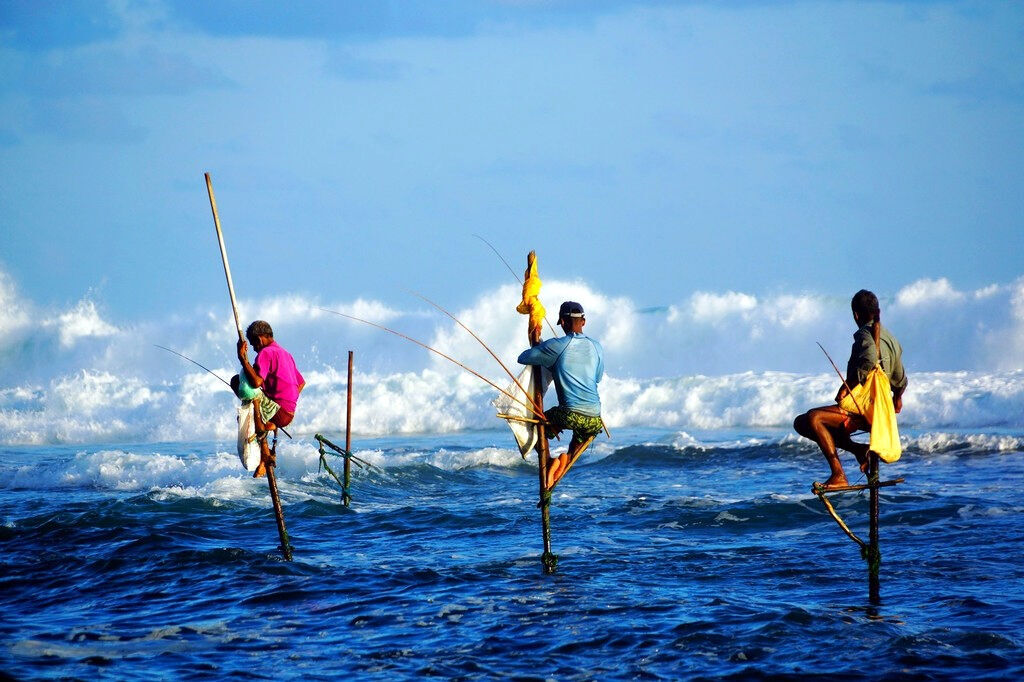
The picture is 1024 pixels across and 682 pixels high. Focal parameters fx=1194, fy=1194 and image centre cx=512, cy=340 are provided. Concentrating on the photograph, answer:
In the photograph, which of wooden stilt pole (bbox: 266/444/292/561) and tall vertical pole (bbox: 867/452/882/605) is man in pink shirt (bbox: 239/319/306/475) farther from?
tall vertical pole (bbox: 867/452/882/605)

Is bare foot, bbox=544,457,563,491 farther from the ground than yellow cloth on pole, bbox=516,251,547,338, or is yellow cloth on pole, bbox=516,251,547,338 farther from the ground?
yellow cloth on pole, bbox=516,251,547,338

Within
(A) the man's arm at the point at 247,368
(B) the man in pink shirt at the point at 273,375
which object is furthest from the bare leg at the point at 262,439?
(A) the man's arm at the point at 247,368

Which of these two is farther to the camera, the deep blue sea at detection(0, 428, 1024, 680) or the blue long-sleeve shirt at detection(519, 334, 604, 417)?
the blue long-sleeve shirt at detection(519, 334, 604, 417)

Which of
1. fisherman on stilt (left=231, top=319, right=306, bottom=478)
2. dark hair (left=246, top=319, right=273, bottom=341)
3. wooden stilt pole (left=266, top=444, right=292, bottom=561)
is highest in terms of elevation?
dark hair (left=246, top=319, right=273, bottom=341)

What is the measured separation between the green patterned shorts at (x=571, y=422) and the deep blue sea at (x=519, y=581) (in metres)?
1.37

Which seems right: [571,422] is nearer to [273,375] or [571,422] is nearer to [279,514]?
[273,375]

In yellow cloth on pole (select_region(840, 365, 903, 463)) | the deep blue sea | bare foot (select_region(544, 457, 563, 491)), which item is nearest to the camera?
the deep blue sea

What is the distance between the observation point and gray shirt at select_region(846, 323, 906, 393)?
8.48 meters

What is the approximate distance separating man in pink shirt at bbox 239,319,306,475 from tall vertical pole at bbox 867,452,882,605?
16.5ft

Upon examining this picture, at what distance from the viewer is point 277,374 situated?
36.0 ft

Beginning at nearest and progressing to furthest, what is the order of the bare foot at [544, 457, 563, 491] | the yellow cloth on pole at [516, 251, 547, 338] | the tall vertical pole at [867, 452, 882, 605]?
1. the tall vertical pole at [867, 452, 882, 605]
2. the yellow cloth on pole at [516, 251, 547, 338]
3. the bare foot at [544, 457, 563, 491]

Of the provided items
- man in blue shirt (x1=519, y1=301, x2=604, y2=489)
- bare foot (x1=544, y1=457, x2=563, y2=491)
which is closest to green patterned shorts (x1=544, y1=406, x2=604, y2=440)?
man in blue shirt (x1=519, y1=301, x2=604, y2=489)

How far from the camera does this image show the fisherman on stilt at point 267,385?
35.0 ft

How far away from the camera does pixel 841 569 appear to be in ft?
35.4
